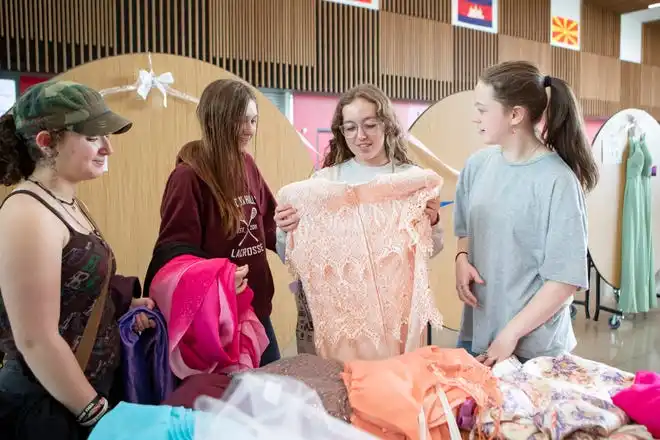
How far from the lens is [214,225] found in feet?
5.28

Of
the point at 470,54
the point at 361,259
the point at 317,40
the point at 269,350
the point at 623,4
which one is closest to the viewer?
the point at 361,259

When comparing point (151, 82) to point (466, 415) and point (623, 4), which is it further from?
point (623, 4)

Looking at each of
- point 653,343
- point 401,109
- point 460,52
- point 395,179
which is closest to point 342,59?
point 401,109

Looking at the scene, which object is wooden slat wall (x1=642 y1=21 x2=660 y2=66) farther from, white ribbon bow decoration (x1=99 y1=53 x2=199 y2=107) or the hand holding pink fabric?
the hand holding pink fabric

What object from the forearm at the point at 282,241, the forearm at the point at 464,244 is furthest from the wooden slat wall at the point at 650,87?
the forearm at the point at 282,241

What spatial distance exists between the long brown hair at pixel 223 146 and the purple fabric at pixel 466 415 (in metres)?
0.87

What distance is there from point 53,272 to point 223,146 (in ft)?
2.18

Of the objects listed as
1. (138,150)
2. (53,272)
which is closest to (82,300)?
(53,272)

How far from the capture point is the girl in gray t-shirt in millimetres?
1374

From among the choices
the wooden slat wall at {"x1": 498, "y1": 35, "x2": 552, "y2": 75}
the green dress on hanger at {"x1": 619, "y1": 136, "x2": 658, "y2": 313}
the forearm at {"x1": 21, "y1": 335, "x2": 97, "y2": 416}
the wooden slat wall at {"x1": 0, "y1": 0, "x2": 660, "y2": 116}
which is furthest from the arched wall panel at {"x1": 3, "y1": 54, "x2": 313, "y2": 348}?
the wooden slat wall at {"x1": 498, "y1": 35, "x2": 552, "y2": 75}

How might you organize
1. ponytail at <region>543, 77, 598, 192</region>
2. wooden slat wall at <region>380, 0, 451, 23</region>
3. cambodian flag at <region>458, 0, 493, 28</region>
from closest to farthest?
ponytail at <region>543, 77, 598, 192</region> → wooden slat wall at <region>380, 0, 451, 23</region> → cambodian flag at <region>458, 0, 493, 28</region>

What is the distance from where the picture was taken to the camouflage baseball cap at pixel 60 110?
117cm

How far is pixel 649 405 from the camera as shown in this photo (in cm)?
103

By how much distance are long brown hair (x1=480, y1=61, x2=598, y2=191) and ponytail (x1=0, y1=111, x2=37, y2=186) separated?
119cm
